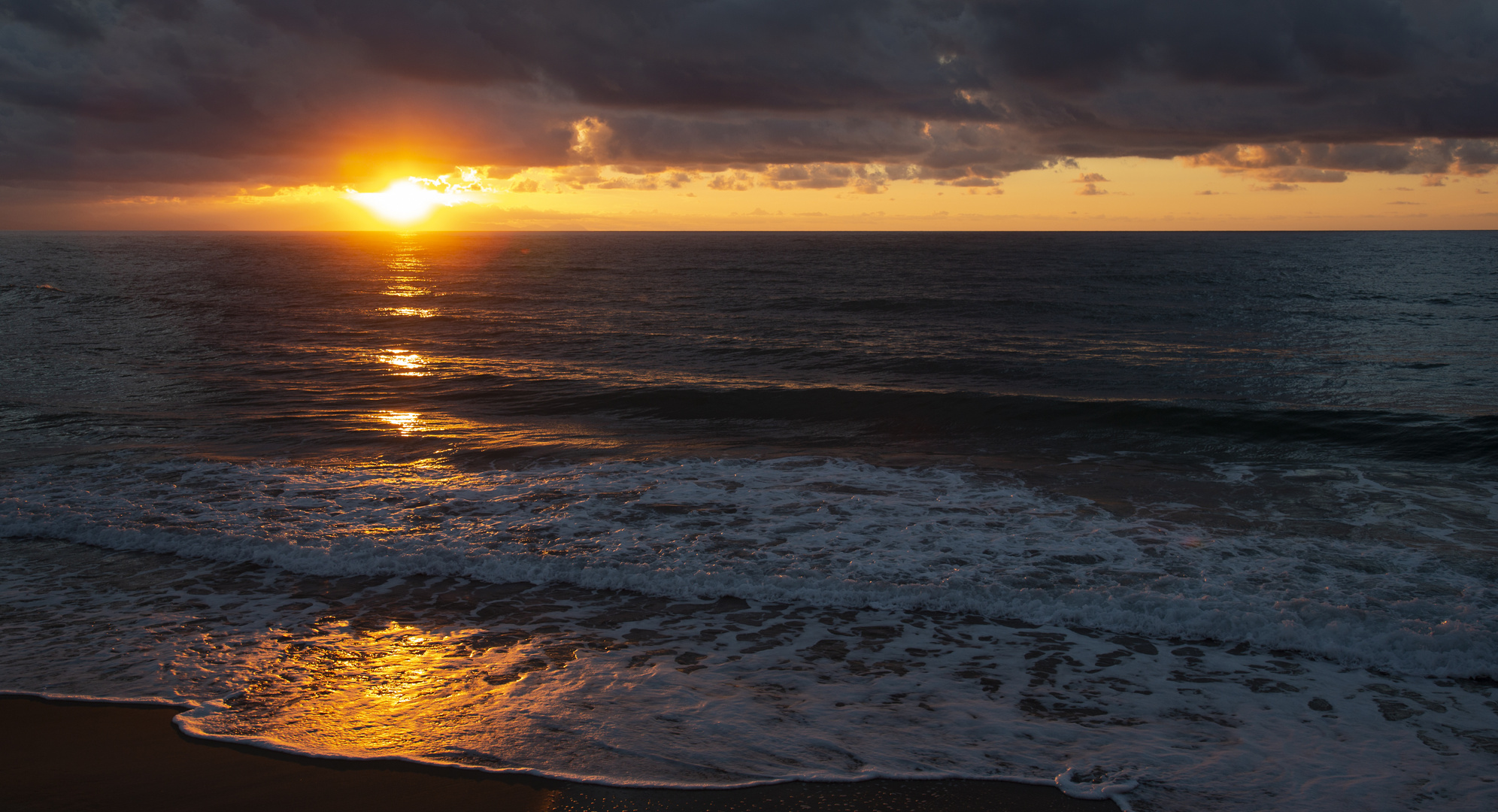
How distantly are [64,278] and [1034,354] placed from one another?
6086 centimetres

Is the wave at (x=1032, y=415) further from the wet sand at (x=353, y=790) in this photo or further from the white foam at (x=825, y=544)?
the wet sand at (x=353, y=790)

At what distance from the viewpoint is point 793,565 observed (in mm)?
8227

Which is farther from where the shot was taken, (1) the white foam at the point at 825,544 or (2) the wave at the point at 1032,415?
(2) the wave at the point at 1032,415

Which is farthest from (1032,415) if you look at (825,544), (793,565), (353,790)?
(353,790)

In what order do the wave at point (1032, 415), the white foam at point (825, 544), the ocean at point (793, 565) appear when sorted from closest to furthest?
the ocean at point (793, 565)
the white foam at point (825, 544)
the wave at point (1032, 415)

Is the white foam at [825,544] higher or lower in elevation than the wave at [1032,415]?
lower

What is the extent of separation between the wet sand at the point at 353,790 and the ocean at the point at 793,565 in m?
0.15

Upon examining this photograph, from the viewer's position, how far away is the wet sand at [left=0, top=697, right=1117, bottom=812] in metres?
4.32

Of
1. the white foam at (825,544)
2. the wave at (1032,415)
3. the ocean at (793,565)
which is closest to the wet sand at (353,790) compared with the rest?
the ocean at (793,565)

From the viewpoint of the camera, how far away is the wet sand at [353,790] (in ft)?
14.2

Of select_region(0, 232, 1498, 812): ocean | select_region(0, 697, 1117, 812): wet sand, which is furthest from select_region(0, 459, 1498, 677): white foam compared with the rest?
select_region(0, 697, 1117, 812): wet sand

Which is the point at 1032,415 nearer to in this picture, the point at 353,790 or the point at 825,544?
the point at 825,544

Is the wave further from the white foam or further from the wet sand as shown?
the wet sand

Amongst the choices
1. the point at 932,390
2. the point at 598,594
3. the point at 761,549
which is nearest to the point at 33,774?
the point at 598,594
